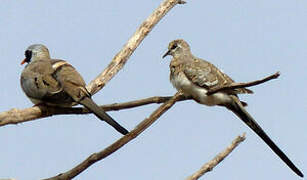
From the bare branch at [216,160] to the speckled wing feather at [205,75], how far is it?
1.76 m

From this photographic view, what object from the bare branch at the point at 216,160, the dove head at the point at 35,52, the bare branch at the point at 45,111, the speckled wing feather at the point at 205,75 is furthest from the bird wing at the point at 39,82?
the bare branch at the point at 216,160

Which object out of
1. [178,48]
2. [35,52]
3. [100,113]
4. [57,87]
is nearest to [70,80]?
[57,87]

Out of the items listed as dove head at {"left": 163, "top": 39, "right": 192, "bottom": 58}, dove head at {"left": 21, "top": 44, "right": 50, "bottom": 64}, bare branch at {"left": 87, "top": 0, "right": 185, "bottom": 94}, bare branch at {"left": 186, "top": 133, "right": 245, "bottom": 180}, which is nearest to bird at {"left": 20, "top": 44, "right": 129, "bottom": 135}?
bare branch at {"left": 87, "top": 0, "right": 185, "bottom": 94}

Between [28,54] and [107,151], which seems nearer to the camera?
[107,151]

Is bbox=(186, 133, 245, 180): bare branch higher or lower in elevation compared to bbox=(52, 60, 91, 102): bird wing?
lower

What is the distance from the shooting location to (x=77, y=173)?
5.45 metres

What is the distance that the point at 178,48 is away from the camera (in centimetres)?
830

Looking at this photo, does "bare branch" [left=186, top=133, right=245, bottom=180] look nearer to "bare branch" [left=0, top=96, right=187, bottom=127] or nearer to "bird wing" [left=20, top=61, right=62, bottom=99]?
"bare branch" [left=0, top=96, right=187, bottom=127]

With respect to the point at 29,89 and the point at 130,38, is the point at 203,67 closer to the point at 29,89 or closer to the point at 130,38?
the point at 130,38

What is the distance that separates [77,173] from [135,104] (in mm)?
1329

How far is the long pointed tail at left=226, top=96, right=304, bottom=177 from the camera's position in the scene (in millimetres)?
6895

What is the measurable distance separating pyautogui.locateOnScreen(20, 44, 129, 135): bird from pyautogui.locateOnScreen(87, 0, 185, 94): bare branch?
16.1 inches

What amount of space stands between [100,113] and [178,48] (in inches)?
83.4

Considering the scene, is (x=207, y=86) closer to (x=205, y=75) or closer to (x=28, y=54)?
(x=205, y=75)
